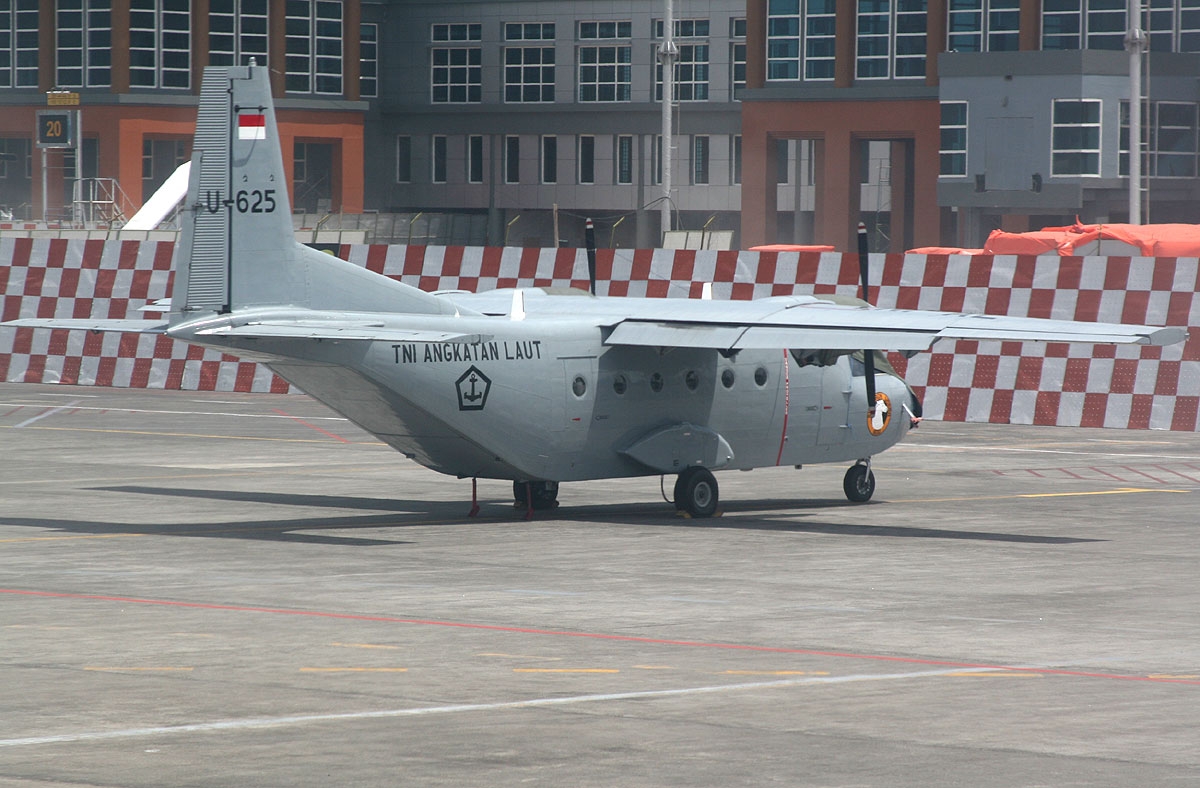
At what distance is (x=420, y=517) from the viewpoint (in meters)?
22.4

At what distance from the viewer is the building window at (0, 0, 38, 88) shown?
310 feet

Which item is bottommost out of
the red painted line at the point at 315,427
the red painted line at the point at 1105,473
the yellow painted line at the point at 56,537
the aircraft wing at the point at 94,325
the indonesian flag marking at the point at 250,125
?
the red painted line at the point at 315,427

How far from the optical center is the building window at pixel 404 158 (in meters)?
114

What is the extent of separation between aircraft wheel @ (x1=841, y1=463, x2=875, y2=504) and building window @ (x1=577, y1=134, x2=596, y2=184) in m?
85.8

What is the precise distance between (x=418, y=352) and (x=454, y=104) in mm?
93829

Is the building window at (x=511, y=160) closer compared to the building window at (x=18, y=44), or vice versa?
the building window at (x=18, y=44)

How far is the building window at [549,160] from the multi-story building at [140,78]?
43.9 ft

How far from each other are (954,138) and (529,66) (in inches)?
1452

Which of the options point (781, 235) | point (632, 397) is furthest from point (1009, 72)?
point (632, 397)

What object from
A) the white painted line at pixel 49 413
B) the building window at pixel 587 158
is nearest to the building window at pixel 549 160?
the building window at pixel 587 158

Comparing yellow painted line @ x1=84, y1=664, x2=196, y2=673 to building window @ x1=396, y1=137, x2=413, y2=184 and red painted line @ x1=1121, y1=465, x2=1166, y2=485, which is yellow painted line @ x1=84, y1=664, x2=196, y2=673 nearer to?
red painted line @ x1=1121, y1=465, x2=1166, y2=485

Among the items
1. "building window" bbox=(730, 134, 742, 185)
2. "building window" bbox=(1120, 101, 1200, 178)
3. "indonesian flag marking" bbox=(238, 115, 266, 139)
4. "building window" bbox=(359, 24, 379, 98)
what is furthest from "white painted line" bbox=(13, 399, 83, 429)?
"building window" bbox=(359, 24, 379, 98)

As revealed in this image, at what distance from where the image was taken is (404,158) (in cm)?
11406

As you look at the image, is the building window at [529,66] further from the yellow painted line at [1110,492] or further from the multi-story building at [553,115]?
the yellow painted line at [1110,492]
